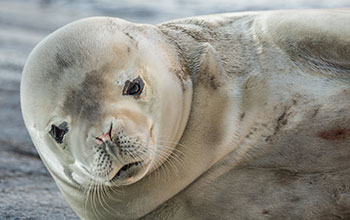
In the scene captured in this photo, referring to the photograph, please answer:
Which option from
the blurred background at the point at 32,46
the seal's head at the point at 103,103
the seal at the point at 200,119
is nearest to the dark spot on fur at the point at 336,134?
the seal at the point at 200,119

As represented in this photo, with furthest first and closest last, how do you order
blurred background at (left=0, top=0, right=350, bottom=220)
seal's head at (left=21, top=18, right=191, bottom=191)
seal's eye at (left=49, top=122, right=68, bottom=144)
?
blurred background at (left=0, top=0, right=350, bottom=220) < seal's eye at (left=49, top=122, right=68, bottom=144) < seal's head at (left=21, top=18, right=191, bottom=191)

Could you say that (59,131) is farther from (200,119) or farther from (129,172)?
Result: (200,119)

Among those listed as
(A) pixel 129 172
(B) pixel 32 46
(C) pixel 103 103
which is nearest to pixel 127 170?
(A) pixel 129 172

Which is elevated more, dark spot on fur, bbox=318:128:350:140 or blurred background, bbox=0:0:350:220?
dark spot on fur, bbox=318:128:350:140

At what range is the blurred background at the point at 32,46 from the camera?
4.40 m

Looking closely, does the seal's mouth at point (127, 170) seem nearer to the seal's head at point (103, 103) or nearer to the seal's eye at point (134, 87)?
the seal's head at point (103, 103)

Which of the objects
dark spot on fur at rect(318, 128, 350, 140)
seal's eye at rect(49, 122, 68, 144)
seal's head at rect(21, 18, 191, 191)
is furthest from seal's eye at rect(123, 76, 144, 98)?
dark spot on fur at rect(318, 128, 350, 140)

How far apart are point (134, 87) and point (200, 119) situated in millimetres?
369

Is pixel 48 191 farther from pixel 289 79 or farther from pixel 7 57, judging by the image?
pixel 7 57

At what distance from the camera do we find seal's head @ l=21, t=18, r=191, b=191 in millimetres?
3086

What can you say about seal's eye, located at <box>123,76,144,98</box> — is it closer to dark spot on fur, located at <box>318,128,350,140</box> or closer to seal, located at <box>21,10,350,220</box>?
seal, located at <box>21,10,350,220</box>

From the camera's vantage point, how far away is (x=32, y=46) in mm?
9008

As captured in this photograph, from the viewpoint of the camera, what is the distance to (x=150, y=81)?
328 cm

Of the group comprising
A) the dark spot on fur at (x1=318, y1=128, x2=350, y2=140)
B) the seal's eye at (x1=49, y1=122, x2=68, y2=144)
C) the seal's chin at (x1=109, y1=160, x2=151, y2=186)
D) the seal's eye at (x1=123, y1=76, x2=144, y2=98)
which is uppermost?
the seal's eye at (x1=123, y1=76, x2=144, y2=98)
